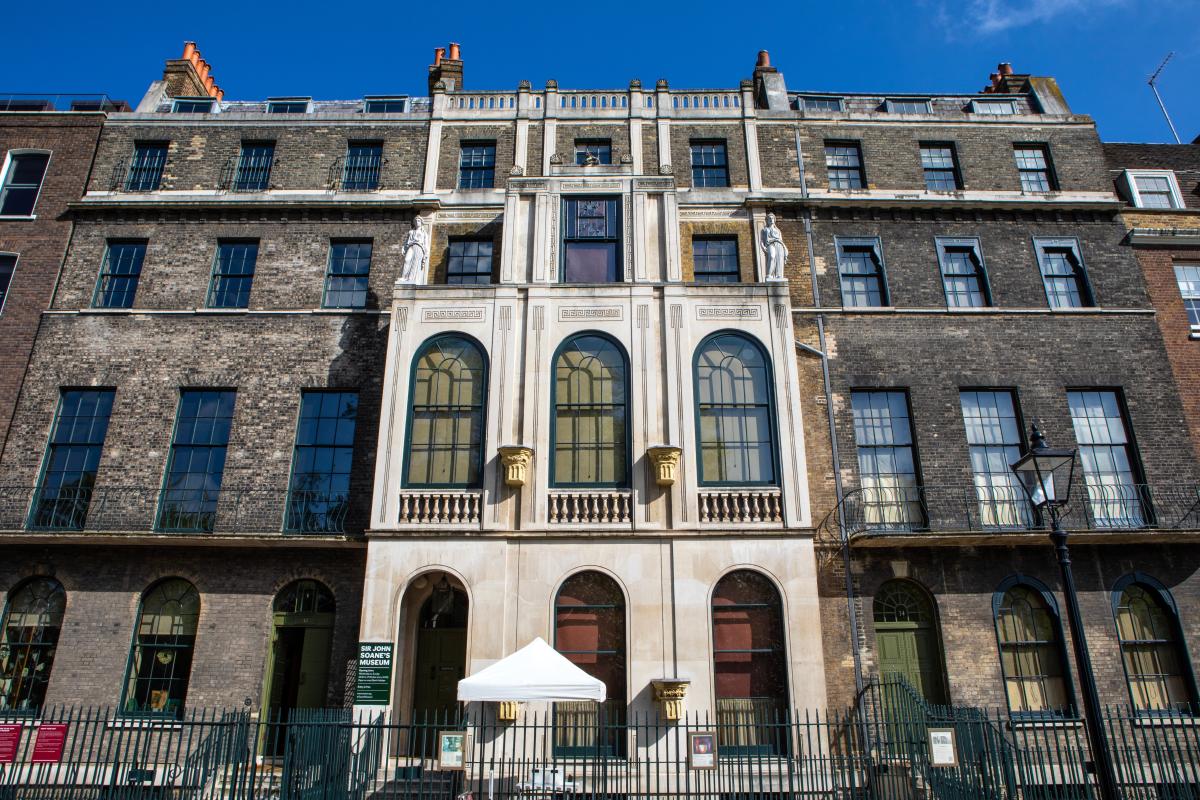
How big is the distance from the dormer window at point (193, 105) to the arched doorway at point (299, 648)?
15.6m

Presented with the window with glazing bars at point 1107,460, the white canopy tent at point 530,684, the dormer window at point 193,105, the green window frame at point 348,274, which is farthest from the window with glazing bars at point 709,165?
the dormer window at point 193,105

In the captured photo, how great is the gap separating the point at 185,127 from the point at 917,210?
20.9 metres

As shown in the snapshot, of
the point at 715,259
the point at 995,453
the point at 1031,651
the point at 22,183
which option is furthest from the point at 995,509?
the point at 22,183

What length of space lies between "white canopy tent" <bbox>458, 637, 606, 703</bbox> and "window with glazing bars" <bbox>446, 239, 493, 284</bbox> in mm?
11037

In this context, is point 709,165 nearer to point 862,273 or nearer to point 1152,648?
point 862,273

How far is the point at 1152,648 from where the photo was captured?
55.7ft

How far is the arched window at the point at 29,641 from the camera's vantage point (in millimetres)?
16719

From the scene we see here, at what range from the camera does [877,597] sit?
17250 millimetres

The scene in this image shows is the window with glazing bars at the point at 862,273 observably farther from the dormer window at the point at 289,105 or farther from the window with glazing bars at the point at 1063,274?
the dormer window at the point at 289,105

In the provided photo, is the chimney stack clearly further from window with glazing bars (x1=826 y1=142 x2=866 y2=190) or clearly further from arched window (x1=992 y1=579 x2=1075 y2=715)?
arched window (x1=992 y1=579 x2=1075 y2=715)

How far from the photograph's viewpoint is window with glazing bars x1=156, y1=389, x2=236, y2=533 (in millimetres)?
17953

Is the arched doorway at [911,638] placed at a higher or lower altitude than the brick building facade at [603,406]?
lower

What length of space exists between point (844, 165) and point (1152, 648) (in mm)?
14132

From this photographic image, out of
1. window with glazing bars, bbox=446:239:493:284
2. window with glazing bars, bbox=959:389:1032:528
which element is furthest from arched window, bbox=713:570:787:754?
window with glazing bars, bbox=446:239:493:284
